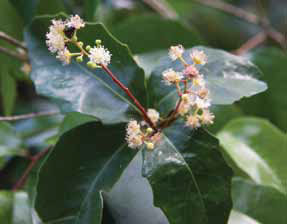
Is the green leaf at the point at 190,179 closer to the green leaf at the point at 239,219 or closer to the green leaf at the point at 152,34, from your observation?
the green leaf at the point at 239,219

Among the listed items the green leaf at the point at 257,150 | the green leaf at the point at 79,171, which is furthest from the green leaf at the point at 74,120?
the green leaf at the point at 257,150

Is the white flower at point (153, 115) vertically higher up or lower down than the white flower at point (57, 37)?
lower down

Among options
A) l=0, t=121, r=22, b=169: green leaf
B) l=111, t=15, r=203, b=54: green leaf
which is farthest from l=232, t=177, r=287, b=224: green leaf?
l=0, t=121, r=22, b=169: green leaf

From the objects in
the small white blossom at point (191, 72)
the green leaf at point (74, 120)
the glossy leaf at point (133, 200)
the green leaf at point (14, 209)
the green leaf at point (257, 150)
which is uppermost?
the small white blossom at point (191, 72)

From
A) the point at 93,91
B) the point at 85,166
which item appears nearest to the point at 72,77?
the point at 93,91

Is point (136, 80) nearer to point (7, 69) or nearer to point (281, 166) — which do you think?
point (281, 166)
